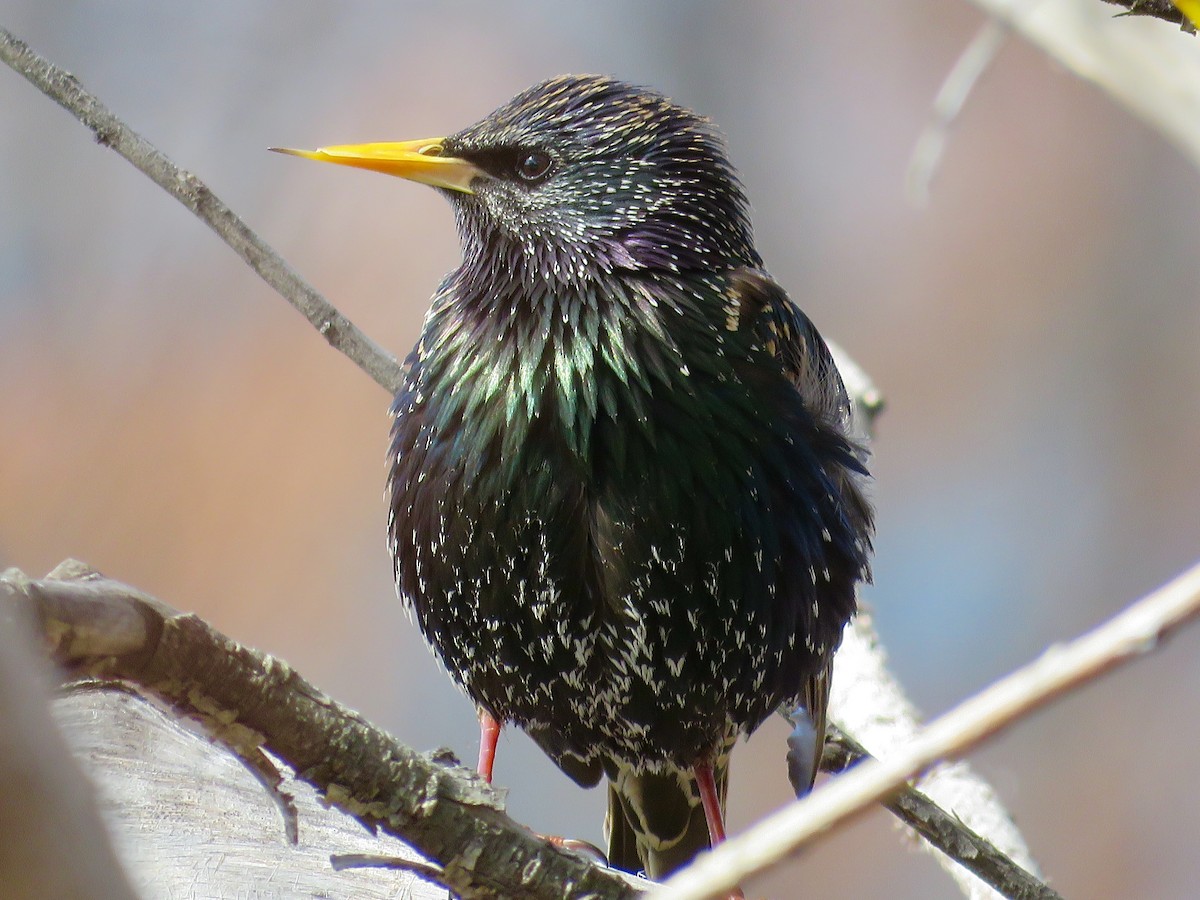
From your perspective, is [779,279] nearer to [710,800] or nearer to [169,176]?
[710,800]

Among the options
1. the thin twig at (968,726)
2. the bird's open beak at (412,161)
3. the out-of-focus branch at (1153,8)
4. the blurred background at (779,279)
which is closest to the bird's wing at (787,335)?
the bird's open beak at (412,161)

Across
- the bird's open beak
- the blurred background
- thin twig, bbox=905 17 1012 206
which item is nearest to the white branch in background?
thin twig, bbox=905 17 1012 206

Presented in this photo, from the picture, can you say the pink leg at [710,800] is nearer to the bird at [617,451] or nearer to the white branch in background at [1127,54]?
the bird at [617,451]

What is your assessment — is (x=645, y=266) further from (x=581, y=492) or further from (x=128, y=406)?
(x=128, y=406)

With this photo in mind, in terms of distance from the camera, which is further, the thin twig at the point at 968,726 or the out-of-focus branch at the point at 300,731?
the out-of-focus branch at the point at 300,731

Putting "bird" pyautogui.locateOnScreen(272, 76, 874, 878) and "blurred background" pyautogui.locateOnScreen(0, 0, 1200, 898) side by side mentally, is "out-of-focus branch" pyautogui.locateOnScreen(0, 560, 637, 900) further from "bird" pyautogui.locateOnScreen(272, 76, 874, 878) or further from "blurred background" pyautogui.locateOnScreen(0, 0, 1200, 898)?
"blurred background" pyautogui.locateOnScreen(0, 0, 1200, 898)

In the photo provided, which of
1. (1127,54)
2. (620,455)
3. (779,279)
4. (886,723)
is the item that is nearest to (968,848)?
(886,723)

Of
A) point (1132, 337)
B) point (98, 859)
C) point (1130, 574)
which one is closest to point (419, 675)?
point (1130, 574)

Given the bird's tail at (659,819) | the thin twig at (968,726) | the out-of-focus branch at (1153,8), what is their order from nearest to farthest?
the thin twig at (968,726) → the out-of-focus branch at (1153,8) → the bird's tail at (659,819)
